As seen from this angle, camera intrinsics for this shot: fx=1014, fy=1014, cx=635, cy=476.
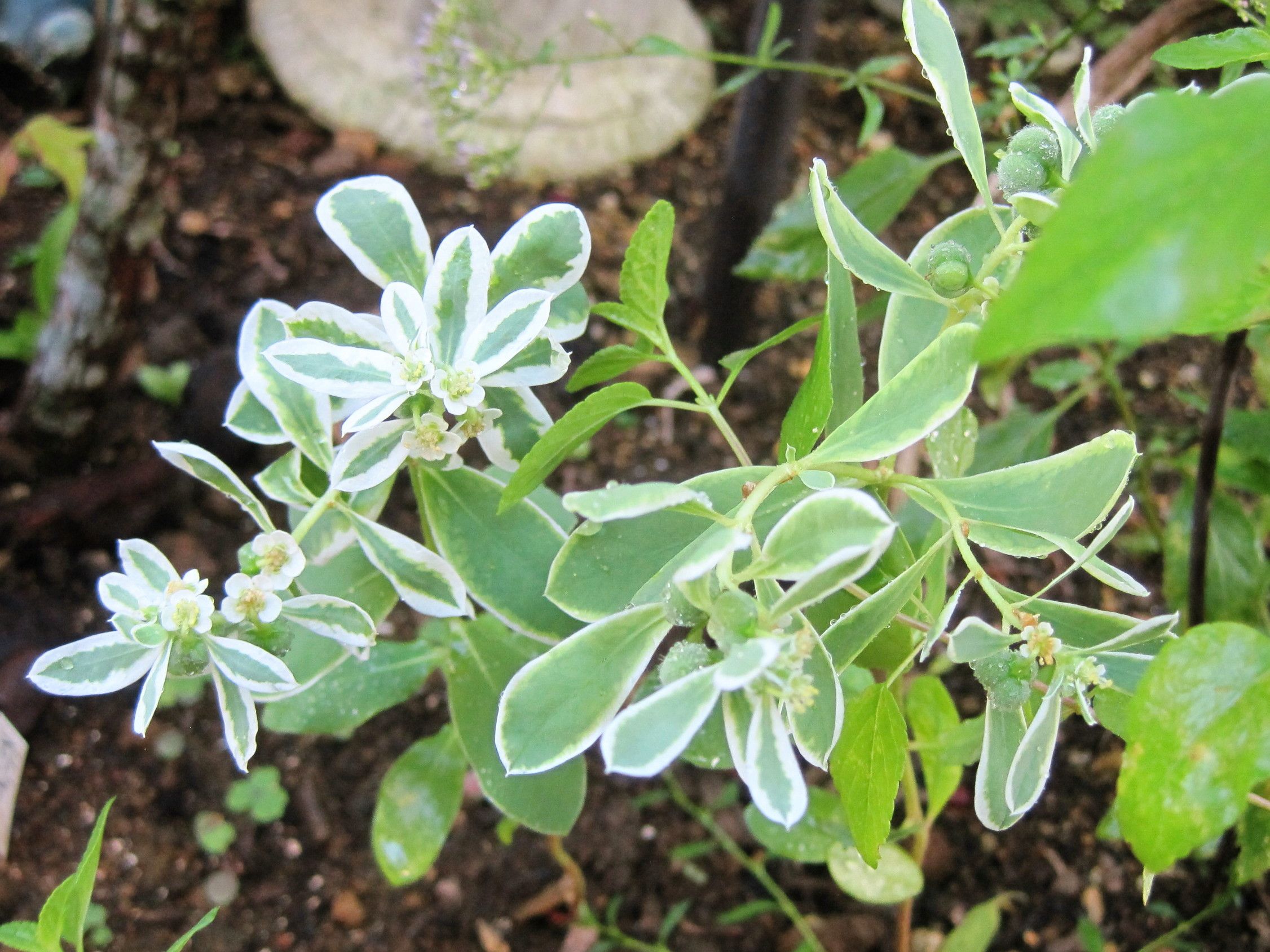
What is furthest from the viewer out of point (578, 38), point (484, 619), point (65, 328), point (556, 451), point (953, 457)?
point (578, 38)

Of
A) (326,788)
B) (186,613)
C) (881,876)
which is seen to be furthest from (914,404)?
(326,788)

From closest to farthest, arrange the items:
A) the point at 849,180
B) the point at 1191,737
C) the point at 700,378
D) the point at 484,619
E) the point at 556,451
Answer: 1. the point at 1191,737
2. the point at 556,451
3. the point at 484,619
4. the point at 849,180
5. the point at 700,378

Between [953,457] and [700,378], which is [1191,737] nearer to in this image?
[953,457]

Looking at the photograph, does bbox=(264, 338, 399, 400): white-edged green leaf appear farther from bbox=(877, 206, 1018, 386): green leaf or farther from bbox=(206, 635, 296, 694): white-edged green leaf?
bbox=(877, 206, 1018, 386): green leaf

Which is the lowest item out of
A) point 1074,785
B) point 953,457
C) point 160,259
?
point 1074,785

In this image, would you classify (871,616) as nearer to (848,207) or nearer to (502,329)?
(502,329)

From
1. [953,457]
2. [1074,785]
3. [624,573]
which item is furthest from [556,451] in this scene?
[1074,785]

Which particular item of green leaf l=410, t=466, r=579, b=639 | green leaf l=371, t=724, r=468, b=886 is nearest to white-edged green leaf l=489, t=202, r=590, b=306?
green leaf l=410, t=466, r=579, b=639
